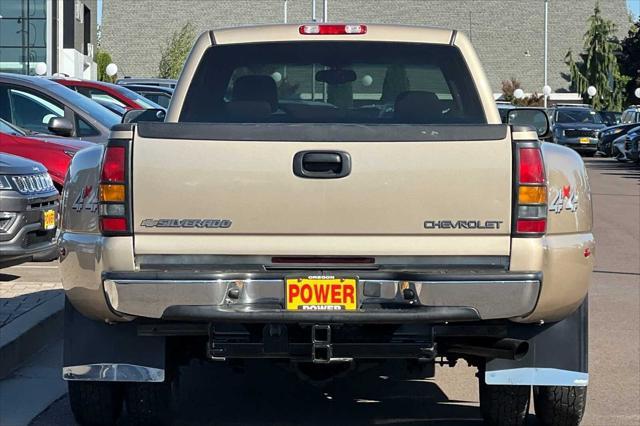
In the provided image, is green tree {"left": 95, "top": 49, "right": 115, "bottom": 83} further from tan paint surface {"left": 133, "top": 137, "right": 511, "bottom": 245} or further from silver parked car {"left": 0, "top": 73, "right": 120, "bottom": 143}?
tan paint surface {"left": 133, "top": 137, "right": 511, "bottom": 245}

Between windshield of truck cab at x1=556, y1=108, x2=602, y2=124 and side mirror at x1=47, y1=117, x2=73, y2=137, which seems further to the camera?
windshield of truck cab at x1=556, y1=108, x2=602, y2=124

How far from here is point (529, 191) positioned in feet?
17.6

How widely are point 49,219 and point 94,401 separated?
5.02m

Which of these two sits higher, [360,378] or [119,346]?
[119,346]

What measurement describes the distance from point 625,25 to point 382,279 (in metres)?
79.8

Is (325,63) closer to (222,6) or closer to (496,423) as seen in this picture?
(496,423)

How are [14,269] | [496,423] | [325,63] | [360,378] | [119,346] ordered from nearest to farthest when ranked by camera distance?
1. [119,346]
2. [496,423]
3. [325,63]
4. [360,378]
5. [14,269]

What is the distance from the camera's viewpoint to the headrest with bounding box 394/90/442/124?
662 cm

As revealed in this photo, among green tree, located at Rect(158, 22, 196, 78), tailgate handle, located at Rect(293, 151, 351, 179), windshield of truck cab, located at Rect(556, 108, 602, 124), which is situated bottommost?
tailgate handle, located at Rect(293, 151, 351, 179)

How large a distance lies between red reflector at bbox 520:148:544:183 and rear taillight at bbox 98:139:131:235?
5.54 feet

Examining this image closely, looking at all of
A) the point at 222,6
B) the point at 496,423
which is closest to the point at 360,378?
the point at 496,423

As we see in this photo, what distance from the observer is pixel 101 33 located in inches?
3130

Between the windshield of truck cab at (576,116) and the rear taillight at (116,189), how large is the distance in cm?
4031

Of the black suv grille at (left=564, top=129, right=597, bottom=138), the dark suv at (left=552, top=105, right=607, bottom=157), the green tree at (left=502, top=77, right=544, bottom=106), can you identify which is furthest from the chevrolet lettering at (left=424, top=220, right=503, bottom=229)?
the green tree at (left=502, top=77, right=544, bottom=106)
